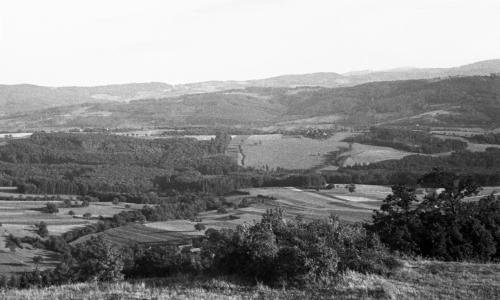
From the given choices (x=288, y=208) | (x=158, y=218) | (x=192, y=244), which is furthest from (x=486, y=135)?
(x=192, y=244)

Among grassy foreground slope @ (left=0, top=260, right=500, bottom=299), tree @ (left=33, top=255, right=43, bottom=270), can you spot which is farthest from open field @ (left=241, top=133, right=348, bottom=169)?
grassy foreground slope @ (left=0, top=260, right=500, bottom=299)

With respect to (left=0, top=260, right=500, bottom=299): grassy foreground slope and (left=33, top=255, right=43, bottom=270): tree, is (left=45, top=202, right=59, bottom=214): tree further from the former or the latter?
(left=0, top=260, right=500, bottom=299): grassy foreground slope

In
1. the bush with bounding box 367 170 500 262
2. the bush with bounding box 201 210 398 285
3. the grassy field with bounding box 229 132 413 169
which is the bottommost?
the grassy field with bounding box 229 132 413 169

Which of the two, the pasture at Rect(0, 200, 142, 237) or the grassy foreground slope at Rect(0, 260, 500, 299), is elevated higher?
the grassy foreground slope at Rect(0, 260, 500, 299)

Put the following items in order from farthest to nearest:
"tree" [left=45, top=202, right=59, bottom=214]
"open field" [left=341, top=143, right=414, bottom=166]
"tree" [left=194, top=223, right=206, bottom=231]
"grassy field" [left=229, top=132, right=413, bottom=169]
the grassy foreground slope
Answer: "grassy field" [left=229, top=132, right=413, bottom=169] < "open field" [left=341, top=143, right=414, bottom=166] < "tree" [left=45, top=202, right=59, bottom=214] < "tree" [left=194, top=223, right=206, bottom=231] < the grassy foreground slope

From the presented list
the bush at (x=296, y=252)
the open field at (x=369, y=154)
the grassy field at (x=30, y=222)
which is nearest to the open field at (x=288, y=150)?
the open field at (x=369, y=154)

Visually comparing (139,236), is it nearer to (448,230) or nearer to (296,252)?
(448,230)

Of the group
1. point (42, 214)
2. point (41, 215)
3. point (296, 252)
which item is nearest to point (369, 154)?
point (42, 214)

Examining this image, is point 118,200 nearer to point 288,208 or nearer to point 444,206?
point 288,208
